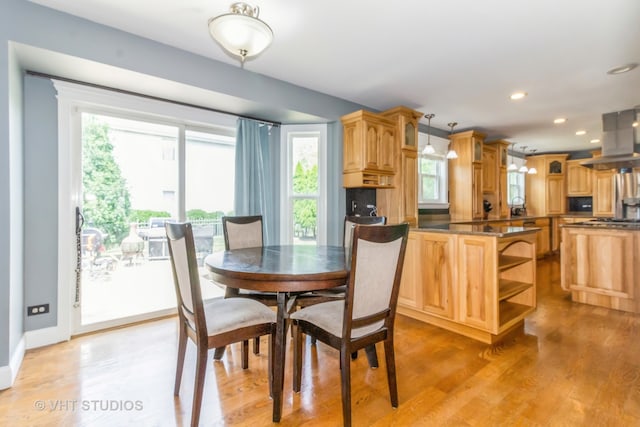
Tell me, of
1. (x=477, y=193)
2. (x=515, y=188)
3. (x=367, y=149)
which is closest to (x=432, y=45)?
(x=367, y=149)

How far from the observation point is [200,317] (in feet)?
5.04

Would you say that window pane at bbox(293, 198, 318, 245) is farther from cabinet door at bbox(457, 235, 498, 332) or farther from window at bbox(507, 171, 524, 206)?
window at bbox(507, 171, 524, 206)

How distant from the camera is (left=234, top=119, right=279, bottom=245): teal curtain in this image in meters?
3.40

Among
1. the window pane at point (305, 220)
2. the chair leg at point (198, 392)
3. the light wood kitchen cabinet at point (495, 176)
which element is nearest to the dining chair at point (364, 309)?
the chair leg at point (198, 392)

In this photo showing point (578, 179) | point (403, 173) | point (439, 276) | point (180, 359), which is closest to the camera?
point (180, 359)

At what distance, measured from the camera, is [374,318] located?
1.63m

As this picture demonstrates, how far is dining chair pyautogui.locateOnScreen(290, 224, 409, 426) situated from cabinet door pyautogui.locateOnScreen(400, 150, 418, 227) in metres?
2.30

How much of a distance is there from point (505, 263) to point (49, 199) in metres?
3.85

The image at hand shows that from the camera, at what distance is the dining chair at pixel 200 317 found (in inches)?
59.4

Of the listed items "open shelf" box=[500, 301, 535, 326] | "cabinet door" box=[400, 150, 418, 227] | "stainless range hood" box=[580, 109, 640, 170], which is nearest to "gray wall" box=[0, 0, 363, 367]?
"cabinet door" box=[400, 150, 418, 227]

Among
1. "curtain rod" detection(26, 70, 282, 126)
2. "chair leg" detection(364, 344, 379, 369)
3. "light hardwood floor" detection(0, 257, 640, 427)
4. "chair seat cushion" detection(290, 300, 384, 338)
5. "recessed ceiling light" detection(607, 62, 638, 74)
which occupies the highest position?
"recessed ceiling light" detection(607, 62, 638, 74)

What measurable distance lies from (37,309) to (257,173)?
2232 millimetres

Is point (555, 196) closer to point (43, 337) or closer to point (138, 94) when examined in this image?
point (138, 94)

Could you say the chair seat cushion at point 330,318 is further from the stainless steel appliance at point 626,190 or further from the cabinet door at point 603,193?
the cabinet door at point 603,193
